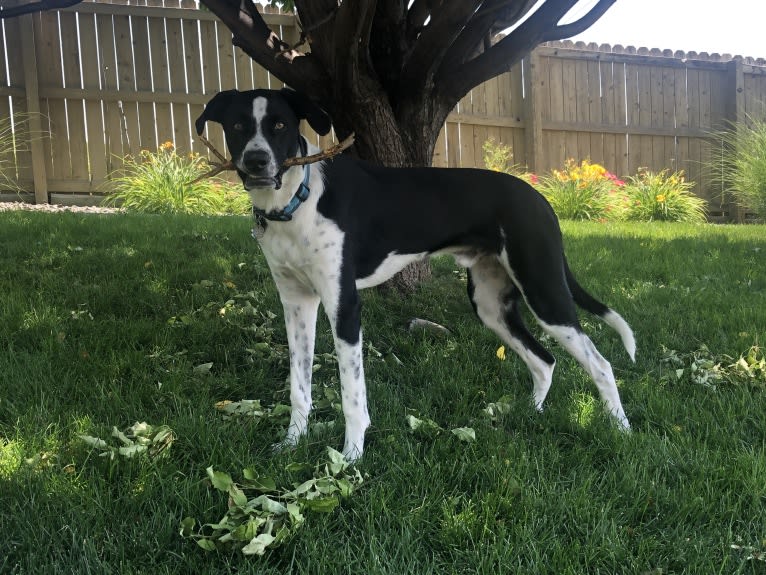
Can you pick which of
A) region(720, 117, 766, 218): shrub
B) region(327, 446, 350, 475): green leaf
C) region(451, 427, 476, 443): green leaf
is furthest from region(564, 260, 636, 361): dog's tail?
region(720, 117, 766, 218): shrub

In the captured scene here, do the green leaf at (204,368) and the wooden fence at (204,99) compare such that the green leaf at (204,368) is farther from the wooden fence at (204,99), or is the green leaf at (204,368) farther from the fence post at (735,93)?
the fence post at (735,93)

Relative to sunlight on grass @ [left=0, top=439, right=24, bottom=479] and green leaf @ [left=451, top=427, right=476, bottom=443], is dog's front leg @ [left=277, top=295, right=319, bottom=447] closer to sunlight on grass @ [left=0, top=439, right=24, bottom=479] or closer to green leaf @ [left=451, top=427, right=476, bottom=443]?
green leaf @ [left=451, top=427, right=476, bottom=443]

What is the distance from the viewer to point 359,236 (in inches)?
104

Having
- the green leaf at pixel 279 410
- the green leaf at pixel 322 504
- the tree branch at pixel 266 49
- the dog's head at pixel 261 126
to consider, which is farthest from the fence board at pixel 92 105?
the green leaf at pixel 322 504

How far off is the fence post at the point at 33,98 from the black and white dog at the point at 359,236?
6.80 meters

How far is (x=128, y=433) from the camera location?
93.0 inches

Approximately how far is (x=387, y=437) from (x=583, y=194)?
7.95 m

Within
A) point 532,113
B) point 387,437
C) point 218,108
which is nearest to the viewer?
point 387,437

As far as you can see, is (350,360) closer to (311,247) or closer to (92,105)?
(311,247)

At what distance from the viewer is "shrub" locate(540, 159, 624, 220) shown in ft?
31.1

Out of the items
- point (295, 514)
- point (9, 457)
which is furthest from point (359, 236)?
point (9, 457)

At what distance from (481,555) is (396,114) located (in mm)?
3038

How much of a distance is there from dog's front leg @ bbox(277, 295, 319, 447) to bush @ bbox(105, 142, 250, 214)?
5.54 m

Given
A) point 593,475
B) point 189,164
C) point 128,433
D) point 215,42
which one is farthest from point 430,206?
point 215,42
